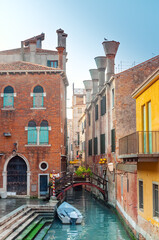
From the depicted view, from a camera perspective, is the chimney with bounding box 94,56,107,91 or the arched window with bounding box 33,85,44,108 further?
the chimney with bounding box 94,56,107,91

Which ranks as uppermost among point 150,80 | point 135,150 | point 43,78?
point 43,78

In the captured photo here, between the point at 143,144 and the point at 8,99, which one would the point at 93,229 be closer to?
the point at 143,144

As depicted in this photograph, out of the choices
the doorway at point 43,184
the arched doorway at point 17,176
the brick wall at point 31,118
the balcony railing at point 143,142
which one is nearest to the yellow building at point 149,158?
the balcony railing at point 143,142

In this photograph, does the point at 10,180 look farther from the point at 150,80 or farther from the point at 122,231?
the point at 150,80

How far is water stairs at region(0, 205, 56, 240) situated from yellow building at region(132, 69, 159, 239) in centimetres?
471

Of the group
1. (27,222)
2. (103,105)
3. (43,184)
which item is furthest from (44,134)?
(27,222)

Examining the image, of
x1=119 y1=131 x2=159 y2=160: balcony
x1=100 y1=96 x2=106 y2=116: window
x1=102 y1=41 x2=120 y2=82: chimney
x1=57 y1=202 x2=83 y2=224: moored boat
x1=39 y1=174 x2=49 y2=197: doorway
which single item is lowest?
x1=57 y1=202 x2=83 y2=224: moored boat

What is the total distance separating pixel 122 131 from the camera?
2128 cm

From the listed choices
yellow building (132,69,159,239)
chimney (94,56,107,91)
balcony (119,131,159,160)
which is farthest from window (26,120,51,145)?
yellow building (132,69,159,239)

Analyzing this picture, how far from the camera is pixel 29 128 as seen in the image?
25.7m

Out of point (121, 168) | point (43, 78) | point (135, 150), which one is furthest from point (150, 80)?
point (43, 78)

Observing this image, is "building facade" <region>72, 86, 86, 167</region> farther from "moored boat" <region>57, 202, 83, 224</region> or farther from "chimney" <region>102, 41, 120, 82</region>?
"moored boat" <region>57, 202, 83, 224</region>

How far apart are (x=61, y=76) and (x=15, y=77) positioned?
3.25 meters

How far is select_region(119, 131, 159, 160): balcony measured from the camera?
37.6 ft
